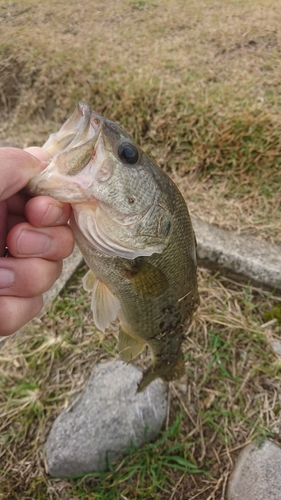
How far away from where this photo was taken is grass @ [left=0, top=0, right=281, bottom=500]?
1913 millimetres

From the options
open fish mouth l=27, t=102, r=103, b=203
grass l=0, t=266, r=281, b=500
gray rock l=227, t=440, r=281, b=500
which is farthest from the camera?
grass l=0, t=266, r=281, b=500

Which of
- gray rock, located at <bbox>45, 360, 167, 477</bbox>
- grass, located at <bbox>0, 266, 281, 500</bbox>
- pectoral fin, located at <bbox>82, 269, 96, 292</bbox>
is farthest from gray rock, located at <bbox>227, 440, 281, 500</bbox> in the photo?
pectoral fin, located at <bbox>82, 269, 96, 292</bbox>

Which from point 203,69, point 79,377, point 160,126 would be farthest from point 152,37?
point 79,377

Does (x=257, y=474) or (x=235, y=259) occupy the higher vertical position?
(x=235, y=259)

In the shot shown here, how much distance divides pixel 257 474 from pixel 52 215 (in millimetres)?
1409

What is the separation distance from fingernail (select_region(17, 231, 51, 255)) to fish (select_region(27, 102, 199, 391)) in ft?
0.33

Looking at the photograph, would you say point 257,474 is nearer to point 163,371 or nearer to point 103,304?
point 163,371

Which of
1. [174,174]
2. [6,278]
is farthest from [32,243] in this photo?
[174,174]

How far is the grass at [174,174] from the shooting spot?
191 centimetres

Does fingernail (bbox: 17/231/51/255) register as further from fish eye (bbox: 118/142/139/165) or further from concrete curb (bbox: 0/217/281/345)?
concrete curb (bbox: 0/217/281/345)

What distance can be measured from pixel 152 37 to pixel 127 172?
3157mm

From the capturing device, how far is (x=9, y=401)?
6.67 ft

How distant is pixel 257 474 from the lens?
175cm

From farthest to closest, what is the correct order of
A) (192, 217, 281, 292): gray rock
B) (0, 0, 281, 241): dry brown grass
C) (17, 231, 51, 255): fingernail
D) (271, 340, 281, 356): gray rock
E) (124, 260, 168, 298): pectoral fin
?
(0, 0, 281, 241): dry brown grass
(192, 217, 281, 292): gray rock
(271, 340, 281, 356): gray rock
(124, 260, 168, 298): pectoral fin
(17, 231, 51, 255): fingernail
